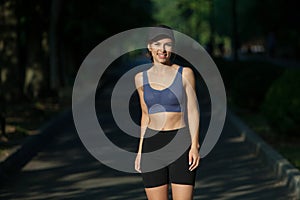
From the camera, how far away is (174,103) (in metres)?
5.46

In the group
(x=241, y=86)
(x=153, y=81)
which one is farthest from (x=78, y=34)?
(x=153, y=81)

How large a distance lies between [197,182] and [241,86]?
10.0m

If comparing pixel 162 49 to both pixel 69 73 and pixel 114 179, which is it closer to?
pixel 114 179

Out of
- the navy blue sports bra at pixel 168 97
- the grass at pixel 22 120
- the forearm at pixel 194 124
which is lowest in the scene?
the grass at pixel 22 120

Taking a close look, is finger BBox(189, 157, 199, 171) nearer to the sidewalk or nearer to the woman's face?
the woman's face

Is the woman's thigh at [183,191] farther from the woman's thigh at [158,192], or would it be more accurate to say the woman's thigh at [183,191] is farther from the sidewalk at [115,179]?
the sidewalk at [115,179]

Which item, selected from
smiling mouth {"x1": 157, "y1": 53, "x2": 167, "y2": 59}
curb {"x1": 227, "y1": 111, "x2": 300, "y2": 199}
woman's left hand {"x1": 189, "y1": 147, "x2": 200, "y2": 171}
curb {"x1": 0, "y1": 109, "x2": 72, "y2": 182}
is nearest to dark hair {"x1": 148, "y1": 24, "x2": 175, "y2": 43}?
smiling mouth {"x1": 157, "y1": 53, "x2": 167, "y2": 59}

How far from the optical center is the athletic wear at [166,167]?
5.50m

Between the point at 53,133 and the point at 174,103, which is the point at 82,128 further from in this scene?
the point at 174,103

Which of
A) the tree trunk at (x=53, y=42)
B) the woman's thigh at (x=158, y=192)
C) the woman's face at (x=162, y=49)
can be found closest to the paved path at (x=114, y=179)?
the woman's thigh at (x=158, y=192)

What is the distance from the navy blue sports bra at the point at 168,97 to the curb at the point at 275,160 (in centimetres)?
388

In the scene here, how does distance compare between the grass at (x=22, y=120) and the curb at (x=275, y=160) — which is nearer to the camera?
the curb at (x=275, y=160)

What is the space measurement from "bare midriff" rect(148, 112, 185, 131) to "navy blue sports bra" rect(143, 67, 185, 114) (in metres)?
0.03

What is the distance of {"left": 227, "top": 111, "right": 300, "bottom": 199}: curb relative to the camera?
9445mm
